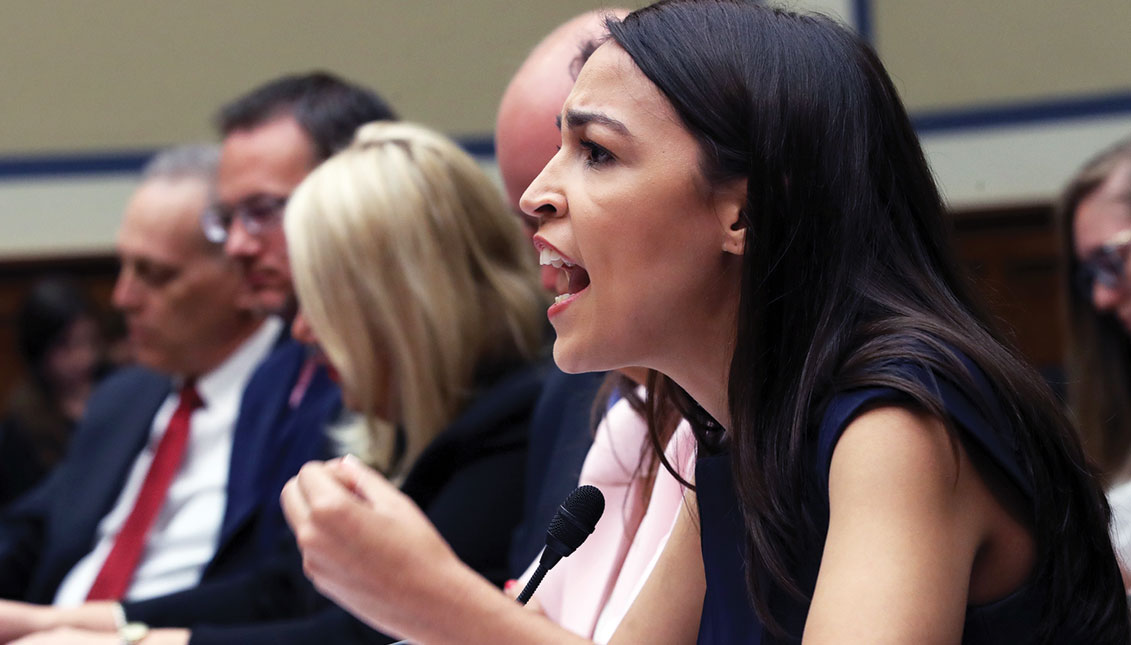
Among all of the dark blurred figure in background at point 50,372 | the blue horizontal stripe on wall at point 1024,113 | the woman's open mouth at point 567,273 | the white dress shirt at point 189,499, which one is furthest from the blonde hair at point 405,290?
the dark blurred figure in background at point 50,372

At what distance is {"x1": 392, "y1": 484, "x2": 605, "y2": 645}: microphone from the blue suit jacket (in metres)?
1.21

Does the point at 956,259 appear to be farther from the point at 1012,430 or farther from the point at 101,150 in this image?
the point at 101,150

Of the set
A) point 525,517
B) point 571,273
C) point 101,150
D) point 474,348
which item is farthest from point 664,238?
point 101,150

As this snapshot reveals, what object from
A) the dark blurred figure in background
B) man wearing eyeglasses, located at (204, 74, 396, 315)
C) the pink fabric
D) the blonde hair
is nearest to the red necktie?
man wearing eyeglasses, located at (204, 74, 396, 315)

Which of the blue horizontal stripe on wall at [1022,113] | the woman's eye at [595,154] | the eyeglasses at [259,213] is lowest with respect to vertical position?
the blue horizontal stripe on wall at [1022,113]

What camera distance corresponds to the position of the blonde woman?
6.70 feet

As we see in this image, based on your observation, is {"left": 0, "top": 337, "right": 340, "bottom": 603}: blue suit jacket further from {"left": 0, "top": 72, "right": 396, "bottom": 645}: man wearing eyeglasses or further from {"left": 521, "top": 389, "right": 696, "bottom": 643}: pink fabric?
{"left": 521, "top": 389, "right": 696, "bottom": 643}: pink fabric

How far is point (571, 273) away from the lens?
115cm

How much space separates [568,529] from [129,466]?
1825mm

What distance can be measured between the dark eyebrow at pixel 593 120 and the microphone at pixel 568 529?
12.2 inches

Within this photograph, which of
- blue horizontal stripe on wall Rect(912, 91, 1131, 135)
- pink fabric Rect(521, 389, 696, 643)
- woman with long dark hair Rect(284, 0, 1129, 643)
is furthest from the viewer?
blue horizontal stripe on wall Rect(912, 91, 1131, 135)

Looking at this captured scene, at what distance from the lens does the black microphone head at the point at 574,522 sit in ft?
3.72

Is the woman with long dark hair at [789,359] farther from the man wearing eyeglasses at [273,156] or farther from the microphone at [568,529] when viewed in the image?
the man wearing eyeglasses at [273,156]

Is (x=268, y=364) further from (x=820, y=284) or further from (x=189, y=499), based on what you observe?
(x=820, y=284)
